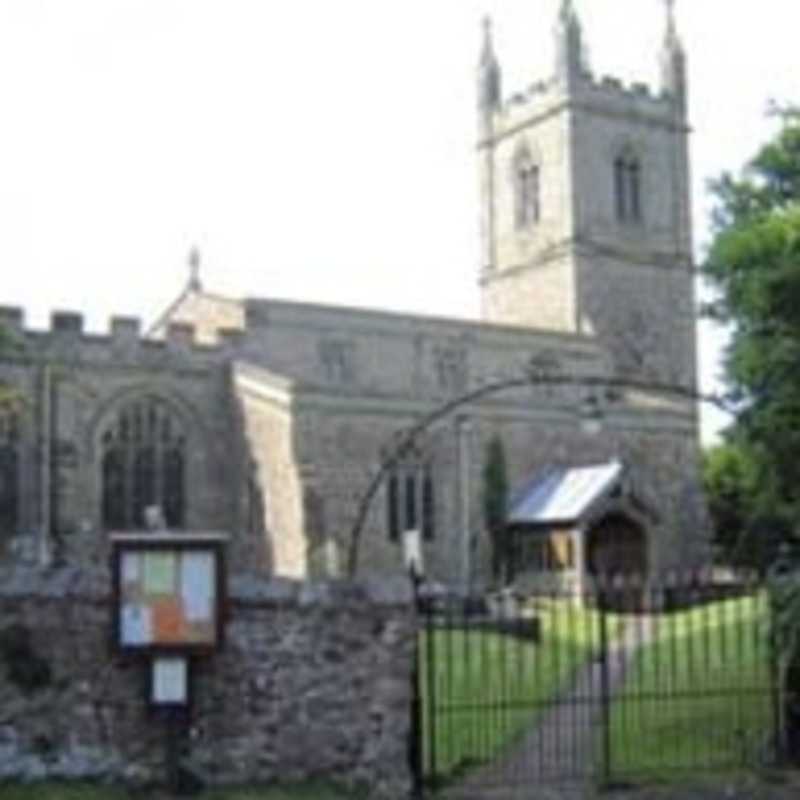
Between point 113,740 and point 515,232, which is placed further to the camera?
point 515,232

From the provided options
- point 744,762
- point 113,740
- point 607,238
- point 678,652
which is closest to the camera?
point 113,740

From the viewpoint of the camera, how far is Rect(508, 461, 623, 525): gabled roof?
54.0 meters

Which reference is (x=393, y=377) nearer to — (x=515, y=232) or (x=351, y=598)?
(x=515, y=232)

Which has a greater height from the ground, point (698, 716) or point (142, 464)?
point (142, 464)

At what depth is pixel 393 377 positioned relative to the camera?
6159 centimetres

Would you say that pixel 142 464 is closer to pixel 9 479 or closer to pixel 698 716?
pixel 9 479

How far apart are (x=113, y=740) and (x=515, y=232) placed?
5784cm

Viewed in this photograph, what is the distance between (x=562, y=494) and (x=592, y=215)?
18.8 metres

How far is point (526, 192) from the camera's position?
73.6m

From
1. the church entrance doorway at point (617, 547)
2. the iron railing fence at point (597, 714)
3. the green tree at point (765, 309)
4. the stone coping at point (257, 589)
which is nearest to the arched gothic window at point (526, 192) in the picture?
the church entrance doorway at point (617, 547)

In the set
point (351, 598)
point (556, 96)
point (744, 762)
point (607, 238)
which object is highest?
point (556, 96)

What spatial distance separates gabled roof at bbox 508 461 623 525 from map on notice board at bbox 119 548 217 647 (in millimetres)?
36781

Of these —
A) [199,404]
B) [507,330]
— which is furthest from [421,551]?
[507,330]

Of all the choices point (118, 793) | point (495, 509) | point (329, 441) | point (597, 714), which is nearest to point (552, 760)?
point (597, 714)
